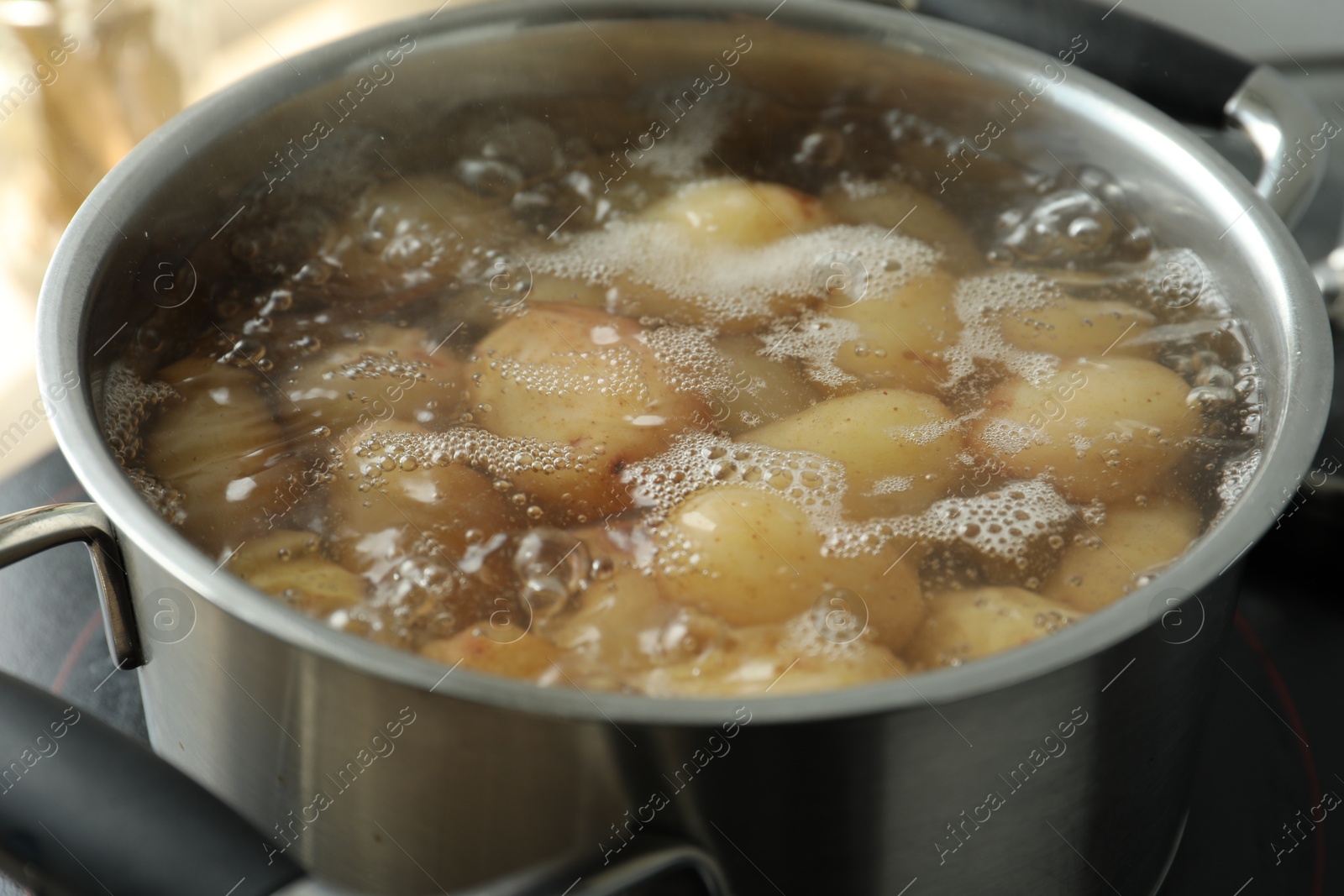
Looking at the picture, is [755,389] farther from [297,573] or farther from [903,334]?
[297,573]

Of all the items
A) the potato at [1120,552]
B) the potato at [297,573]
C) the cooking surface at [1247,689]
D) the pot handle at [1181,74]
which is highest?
the pot handle at [1181,74]

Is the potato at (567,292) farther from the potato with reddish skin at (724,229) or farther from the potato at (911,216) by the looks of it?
the potato at (911,216)

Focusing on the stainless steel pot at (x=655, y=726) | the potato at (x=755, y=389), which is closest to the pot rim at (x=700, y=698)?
the stainless steel pot at (x=655, y=726)

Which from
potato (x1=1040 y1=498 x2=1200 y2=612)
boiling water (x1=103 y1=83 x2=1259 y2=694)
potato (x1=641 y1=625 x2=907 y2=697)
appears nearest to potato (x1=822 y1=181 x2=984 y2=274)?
boiling water (x1=103 y1=83 x2=1259 y2=694)

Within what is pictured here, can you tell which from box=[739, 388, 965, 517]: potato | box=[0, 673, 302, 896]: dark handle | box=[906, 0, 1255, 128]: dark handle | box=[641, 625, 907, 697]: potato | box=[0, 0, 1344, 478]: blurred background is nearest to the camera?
box=[0, 673, 302, 896]: dark handle

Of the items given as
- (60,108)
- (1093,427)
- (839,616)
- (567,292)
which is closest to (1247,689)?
(1093,427)

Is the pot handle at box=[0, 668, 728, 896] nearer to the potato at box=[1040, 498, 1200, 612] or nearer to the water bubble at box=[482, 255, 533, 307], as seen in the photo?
the potato at box=[1040, 498, 1200, 612]

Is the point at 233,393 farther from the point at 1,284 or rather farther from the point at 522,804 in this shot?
the point at 1,284
